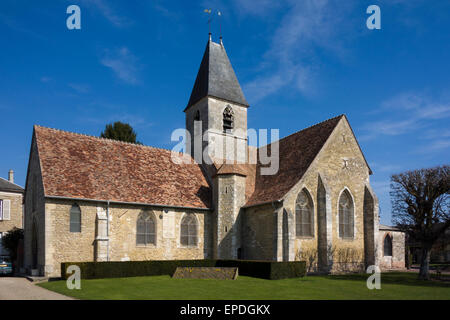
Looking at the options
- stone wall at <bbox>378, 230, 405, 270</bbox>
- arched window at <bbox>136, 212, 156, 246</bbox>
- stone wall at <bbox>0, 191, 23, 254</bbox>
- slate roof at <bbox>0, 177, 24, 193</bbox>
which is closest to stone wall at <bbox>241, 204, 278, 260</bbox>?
arched window at <bbox>136, 212, 156, 246</bbox>

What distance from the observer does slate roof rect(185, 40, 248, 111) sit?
3284cm

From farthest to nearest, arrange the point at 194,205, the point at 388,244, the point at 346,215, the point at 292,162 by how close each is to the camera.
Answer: the point at 388,244 → the point at 292,162 → the point at 346,215 → the point at 194,205

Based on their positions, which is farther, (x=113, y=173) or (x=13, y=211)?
(x=13, y=211)

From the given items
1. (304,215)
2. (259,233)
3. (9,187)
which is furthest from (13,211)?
(304,215)

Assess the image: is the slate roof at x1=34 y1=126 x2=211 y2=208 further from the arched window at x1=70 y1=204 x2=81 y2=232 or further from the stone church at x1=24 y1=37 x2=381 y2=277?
the arched window at x1=70 y1=204 x2=81 y2=232

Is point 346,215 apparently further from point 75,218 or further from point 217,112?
point 75,218

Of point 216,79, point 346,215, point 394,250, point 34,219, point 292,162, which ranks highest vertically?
point 216,79

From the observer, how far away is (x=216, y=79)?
33.3 m

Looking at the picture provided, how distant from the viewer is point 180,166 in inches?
1156

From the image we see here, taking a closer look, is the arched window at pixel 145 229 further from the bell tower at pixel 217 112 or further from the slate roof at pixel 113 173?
the bell tower at pixel 217 112

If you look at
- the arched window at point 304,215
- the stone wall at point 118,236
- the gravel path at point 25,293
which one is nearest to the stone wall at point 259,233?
the arched window at point 304,215

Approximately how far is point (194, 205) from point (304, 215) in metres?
7.40
